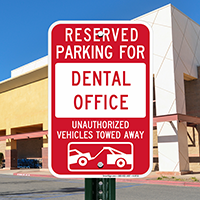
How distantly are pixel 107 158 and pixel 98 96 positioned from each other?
0.92ft

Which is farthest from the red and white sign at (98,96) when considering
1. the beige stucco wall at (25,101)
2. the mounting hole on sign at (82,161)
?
the beige stucco wall at (25,101)

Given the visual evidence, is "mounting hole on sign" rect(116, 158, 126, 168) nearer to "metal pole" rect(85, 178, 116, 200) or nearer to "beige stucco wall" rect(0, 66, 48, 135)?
"metal pole" rect(85, 178, 116, 200)

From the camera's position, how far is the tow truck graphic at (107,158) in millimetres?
1333

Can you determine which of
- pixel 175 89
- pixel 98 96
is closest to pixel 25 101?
pixel 175 89

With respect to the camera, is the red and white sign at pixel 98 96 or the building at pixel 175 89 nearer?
the red and white sign at pixel 98 96

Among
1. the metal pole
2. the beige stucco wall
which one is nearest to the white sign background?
the metal pole

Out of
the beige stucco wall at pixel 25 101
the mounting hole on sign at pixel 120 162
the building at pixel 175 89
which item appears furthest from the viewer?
the beige stucco wall at pixel 25 101

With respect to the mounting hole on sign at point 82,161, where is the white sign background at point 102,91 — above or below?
above

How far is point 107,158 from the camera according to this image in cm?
134

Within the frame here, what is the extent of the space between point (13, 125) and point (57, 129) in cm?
3509

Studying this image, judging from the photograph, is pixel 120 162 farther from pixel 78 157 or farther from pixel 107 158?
pixel 78 157

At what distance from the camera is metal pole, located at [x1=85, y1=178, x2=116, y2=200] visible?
133 centimetres

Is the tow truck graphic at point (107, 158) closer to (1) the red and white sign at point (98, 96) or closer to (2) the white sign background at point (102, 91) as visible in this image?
(1) the red and white sign at point (98, 96)

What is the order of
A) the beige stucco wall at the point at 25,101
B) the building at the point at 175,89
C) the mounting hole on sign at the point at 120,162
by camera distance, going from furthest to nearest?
the beige stucco wall at the point at 25,101 → the building at the point at 175,89 → the mounting hole on sign at the point at 120,162
